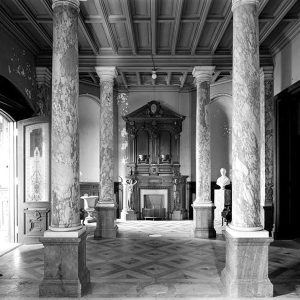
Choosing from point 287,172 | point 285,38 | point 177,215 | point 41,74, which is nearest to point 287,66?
point 285,38

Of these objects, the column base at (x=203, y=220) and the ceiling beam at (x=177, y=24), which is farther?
the column base at (x=203, y=220)

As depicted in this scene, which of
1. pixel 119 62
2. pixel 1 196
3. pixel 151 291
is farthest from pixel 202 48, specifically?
pixel 1 196

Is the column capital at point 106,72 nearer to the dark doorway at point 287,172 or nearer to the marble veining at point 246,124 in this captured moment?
the dark doorway at point 287,172

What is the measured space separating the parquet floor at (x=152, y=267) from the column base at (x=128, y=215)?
3.11 m

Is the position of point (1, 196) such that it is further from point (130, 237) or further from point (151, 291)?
point (151, 291)

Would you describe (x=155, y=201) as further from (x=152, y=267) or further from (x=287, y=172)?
(x=152, y=267)

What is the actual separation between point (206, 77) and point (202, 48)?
0.78 metres

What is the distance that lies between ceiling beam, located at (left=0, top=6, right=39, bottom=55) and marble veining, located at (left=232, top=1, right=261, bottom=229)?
176 inches

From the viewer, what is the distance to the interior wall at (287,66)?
296 inches

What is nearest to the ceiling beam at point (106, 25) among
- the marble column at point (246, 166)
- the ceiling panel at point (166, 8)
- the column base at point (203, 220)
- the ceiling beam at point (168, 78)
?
the ceiling panel at point (166, 8)

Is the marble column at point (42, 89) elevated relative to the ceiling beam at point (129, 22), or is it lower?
lower

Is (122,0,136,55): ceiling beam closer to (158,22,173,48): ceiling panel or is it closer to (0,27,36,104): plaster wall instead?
(158,22,173,48): ceiling panel

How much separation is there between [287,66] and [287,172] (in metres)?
2.57

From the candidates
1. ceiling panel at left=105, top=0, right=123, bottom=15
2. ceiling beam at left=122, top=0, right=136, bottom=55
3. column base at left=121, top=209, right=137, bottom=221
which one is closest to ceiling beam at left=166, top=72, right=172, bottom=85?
ceiling beam at left=122, top=0, right=136, bottom=55
